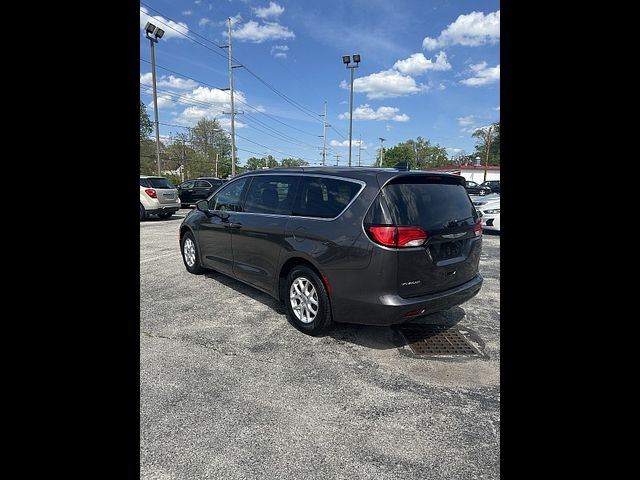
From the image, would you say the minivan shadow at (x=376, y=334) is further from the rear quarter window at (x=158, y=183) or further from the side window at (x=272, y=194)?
the rear quarter window at (x=158, y=183)

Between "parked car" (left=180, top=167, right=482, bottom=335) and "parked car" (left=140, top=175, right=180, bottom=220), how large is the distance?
10401 mm

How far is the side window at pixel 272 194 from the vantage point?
162 inches

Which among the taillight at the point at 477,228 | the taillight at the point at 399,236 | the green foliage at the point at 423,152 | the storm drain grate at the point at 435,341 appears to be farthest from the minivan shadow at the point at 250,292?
the green foliage at the point at 423,152

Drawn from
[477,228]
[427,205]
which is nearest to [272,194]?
[427,205]

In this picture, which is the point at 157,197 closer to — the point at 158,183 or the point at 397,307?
the point at 158,183

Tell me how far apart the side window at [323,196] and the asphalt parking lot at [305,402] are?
4.32 ft

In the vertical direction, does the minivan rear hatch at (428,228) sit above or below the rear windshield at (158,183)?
below

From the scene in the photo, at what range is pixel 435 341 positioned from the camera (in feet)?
12.2

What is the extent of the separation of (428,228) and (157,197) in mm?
12665

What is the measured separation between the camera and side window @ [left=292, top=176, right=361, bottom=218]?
11.3 ft
